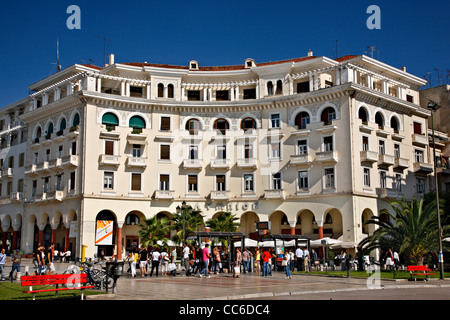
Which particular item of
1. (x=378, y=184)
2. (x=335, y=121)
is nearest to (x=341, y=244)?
(x=378, y=184)

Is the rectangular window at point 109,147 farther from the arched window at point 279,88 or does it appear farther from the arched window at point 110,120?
the arched window at point 279,88

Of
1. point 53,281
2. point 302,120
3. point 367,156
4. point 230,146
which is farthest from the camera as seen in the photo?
point 230,146

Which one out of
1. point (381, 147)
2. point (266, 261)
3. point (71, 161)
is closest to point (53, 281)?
point (266, 261)

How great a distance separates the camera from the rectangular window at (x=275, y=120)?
168ft

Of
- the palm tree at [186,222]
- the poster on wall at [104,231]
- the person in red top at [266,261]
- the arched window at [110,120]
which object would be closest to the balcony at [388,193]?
the palm tree at [186,222]

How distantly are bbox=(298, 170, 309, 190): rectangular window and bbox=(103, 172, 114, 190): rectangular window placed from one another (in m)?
17.1

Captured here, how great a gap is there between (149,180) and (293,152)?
13.7 meters

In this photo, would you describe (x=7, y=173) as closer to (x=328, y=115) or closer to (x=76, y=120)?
(x=76, y=120)

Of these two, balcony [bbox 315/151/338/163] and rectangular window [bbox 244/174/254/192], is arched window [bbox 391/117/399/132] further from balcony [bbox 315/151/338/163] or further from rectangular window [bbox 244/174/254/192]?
rectangular window [bbox 244/174/254/192]

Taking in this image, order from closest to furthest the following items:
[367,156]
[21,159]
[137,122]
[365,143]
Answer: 1. [367,156]
2. [365,143]
3. [137,122]
4. [21,159]

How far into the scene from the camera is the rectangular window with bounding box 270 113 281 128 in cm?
5109

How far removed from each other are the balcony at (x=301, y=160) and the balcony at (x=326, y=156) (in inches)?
29.3

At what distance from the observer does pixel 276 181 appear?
50.4m

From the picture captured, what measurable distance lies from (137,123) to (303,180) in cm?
1647
